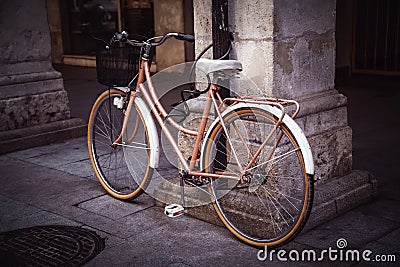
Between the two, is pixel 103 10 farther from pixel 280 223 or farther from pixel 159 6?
pixel 280 223

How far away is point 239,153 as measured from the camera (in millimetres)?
4590

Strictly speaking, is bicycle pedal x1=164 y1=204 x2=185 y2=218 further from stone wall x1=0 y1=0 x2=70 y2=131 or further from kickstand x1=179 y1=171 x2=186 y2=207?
stone wall x1=0 y1=0 x2=70 y2=131

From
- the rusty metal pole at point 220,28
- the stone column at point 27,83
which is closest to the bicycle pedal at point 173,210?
the rusty metal pole at point 220,28

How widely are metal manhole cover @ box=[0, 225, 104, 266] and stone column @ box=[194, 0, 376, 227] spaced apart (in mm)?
1625

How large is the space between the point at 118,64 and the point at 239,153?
121 cm

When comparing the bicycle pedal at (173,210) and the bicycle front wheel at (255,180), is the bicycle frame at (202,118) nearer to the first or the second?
the bicycle front wheel at (255,180)

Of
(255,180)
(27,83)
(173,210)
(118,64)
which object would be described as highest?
(118,64)

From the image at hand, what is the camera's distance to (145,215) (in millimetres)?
4914

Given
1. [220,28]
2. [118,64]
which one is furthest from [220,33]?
[118,64]

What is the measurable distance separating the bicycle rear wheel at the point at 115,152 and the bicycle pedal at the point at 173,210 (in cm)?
35

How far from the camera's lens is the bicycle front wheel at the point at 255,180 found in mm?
4160

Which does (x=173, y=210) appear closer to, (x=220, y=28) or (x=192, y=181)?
(x=192, y=181)

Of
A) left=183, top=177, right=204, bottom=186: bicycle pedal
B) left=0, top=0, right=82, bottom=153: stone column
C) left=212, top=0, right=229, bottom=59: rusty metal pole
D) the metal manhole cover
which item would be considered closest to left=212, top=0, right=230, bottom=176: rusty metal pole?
left=212, top=0, right=229, bottom=59: rusty metal pole

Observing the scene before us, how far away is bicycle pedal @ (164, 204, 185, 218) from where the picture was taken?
4.66 metres
